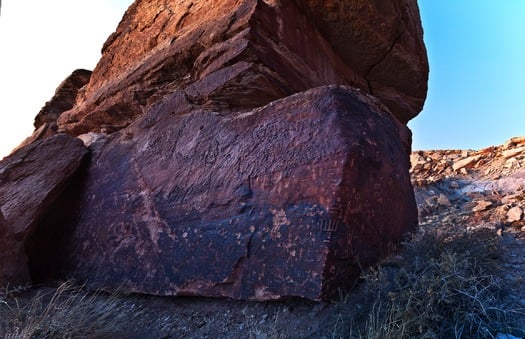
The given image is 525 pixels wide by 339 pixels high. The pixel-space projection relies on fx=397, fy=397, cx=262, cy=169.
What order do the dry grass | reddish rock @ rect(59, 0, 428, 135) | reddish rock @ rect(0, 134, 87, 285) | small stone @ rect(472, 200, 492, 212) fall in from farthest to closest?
small stone @ rect(472, 200, 492, 212)
reddish rock @ rect(59, 0, 428, 135)
reddish rock @ rect(0, 134, 87, 285)
the dry grass

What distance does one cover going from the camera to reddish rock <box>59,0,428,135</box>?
3.52 metres

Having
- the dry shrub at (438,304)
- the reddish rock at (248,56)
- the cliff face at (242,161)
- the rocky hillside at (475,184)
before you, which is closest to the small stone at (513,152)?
the rocky hillside at (475,184)

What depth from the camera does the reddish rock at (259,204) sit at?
227 cm

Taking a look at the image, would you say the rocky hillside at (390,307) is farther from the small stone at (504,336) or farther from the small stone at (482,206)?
the small stone at (482,206)

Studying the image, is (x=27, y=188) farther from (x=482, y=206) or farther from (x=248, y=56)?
(x=482, y=206)

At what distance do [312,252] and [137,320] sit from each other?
1395 mm

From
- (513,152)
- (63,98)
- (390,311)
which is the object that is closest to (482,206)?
(513,152)

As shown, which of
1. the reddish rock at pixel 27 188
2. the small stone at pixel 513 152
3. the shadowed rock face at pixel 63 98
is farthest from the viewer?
the shadowed rock face at pixel 63 98

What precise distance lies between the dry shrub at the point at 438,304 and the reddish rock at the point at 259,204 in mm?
254

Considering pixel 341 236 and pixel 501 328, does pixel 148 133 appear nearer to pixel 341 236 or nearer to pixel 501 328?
pixel 341 236

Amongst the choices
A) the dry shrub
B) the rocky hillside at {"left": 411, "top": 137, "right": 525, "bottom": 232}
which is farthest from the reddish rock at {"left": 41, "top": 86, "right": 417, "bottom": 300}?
the rocky hillside at {"left": 411, "top": 137, "right": 525, "bottom": 232}

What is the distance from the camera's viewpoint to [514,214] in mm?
3871

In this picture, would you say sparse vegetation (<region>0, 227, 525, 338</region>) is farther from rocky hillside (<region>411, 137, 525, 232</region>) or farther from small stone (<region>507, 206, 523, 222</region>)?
rocky hillside (<region>411, 137, 525, 232</region>)

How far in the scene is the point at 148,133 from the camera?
3512 mm
